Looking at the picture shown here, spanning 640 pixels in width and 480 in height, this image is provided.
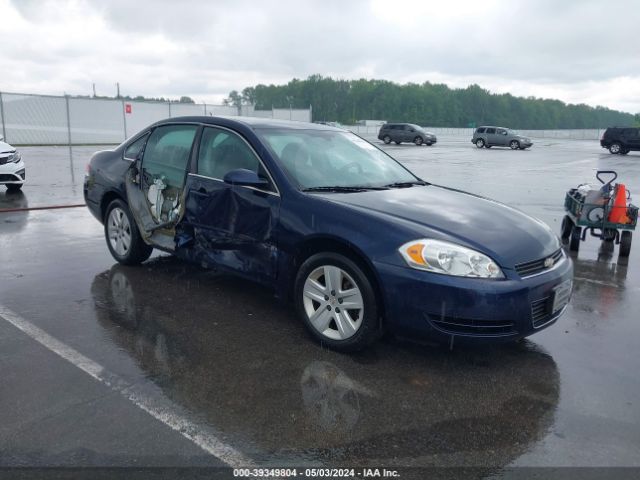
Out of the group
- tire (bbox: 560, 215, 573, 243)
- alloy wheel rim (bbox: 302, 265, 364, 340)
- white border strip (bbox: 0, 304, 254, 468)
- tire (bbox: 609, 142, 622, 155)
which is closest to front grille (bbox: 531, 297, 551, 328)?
alloy wheel rim (bbox: 302, 265, 364, 340)

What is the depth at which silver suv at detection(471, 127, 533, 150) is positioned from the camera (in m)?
41.3

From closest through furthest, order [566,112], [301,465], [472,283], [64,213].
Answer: [301,465] → [472,283] → [64,213] → [566,112]

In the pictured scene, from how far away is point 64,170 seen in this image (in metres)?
16.9

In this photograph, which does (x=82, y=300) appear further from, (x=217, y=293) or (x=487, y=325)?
(x=487, y=325)

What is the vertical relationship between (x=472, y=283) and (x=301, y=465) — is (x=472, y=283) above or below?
above

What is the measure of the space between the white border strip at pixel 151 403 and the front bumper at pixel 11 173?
Answer: 802 centimetres

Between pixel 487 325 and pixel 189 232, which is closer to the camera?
pixel 487 325

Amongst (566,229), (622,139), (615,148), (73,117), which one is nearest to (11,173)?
(566,229)

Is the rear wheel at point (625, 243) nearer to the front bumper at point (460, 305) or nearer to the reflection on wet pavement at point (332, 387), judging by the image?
the reflection on wet pavement at point (332, 387)

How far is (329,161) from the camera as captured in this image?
491cm

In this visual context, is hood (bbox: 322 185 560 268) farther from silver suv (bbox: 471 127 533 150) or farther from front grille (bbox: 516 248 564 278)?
silver suv (bbox: 471 127 533 150)

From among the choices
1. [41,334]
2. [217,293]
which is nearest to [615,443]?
[217,293]

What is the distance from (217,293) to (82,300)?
119 centimetres

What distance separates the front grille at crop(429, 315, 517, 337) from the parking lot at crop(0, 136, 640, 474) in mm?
347
